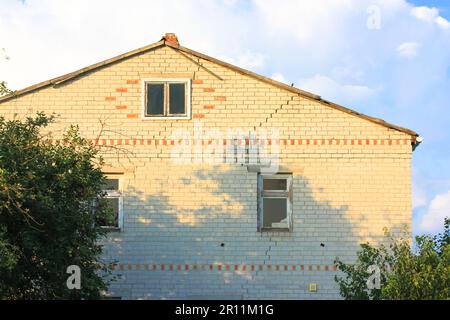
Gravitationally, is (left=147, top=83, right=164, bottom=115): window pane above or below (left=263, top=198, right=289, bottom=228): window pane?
above

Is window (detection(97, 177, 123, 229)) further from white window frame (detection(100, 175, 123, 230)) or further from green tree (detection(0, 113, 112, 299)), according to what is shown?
green tree (detection(0, 113, 112, 299))

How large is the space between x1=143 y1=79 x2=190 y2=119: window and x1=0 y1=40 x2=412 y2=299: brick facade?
8.2 inches

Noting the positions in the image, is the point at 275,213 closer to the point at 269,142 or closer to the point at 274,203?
the point at 274,203

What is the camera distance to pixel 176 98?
20.5 metres

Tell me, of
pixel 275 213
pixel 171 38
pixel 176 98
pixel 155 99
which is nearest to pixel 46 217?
pixel 155 99

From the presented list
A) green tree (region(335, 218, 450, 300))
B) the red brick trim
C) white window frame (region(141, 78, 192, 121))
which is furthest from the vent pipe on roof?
green tree (region(335, 218, 450, 300))

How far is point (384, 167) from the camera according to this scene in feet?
66.2

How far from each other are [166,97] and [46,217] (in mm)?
5893

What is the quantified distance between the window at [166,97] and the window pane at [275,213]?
10.6ft

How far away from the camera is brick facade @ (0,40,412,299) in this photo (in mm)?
19797

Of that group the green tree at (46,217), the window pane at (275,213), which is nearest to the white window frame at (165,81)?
the window pane at (275,213)

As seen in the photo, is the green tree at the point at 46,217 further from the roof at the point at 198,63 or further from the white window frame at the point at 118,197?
the roof at the point at 198,63
